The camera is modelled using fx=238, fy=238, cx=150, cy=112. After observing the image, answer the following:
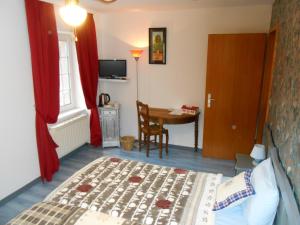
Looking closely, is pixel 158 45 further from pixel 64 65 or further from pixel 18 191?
pixel 18 191

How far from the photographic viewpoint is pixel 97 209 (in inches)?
74.7

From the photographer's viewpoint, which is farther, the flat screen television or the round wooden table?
the flat screen television

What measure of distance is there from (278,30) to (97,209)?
105 inches

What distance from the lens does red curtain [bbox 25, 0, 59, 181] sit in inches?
116

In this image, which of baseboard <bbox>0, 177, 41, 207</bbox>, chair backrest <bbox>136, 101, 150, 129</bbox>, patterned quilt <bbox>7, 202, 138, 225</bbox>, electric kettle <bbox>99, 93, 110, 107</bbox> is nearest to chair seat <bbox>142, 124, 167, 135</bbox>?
chair backrest <bbox>136, 101, 150, 129</bbox>

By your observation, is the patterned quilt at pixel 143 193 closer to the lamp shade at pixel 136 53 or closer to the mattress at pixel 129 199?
the mattress at pixel 129 199

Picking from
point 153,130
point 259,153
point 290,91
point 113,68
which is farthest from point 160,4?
point 259,153

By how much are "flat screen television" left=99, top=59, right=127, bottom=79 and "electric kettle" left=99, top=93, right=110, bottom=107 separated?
368mm

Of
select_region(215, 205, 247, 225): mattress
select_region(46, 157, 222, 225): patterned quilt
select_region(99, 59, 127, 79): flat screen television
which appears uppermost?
select_region(99, 59, 127, 79): flat screen television

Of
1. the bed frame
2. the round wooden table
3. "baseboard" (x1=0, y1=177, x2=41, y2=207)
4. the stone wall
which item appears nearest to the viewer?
the bed frame

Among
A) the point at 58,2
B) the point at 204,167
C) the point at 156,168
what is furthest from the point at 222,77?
the point at 58,2

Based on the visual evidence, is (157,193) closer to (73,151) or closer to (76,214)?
(76,214)

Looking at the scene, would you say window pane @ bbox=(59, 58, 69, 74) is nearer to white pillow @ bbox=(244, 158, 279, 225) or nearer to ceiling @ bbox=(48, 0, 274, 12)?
ceiling @ bbox=(48, 0, 274, 12)

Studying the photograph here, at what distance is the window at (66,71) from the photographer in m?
3.99
